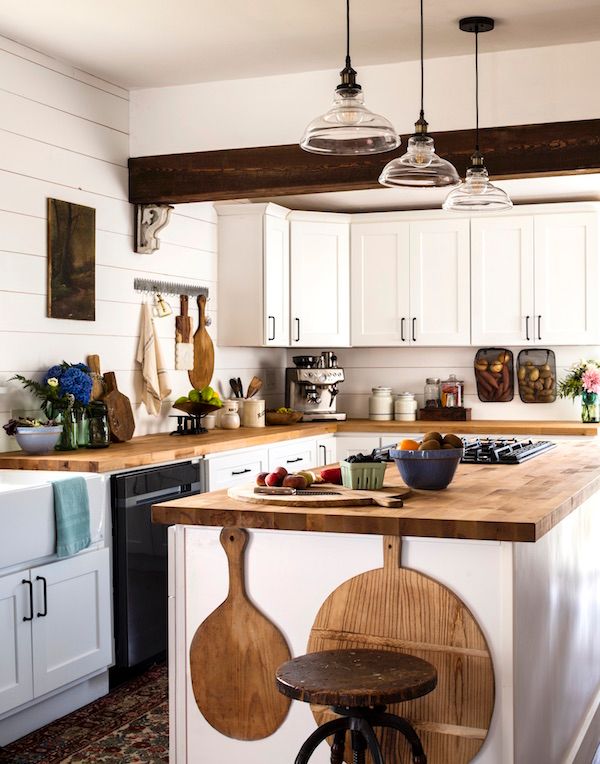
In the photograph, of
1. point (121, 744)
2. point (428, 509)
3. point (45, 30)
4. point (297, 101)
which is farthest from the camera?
point (297, 101)

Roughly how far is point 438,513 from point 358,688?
0.57m

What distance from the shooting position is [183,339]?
549 cm

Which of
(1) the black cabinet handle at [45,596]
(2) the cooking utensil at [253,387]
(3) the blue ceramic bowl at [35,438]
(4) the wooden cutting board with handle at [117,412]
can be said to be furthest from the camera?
(2) the cooking utensil at [253,387]

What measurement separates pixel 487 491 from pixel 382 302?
135 inches

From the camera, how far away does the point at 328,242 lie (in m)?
6.24

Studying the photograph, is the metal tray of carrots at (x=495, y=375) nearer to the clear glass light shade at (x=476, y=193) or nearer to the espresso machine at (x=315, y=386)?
the espresso machine at (x=315, y=386)

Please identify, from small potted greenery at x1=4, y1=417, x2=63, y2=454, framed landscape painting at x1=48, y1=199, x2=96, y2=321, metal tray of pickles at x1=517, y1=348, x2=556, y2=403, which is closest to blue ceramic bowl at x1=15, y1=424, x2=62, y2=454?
small potted greenery at x1=4, y1=417, x2=63, y2=454

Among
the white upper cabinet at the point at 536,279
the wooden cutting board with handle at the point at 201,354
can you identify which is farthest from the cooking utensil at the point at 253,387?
the white upper cabinet at the point at 536,279

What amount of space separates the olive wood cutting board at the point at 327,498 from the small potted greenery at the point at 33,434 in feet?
4.63

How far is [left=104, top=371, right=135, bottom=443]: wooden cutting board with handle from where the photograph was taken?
4.60 metres

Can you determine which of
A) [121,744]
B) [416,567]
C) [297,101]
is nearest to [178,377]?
[297,101]

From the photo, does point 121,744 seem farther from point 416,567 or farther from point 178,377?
point 178,377

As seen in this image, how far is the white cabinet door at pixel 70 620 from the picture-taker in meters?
3.44

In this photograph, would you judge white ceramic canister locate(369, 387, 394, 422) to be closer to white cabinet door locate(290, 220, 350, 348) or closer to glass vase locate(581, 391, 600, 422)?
white cabinet door locate(290, 220, 350, 348)
